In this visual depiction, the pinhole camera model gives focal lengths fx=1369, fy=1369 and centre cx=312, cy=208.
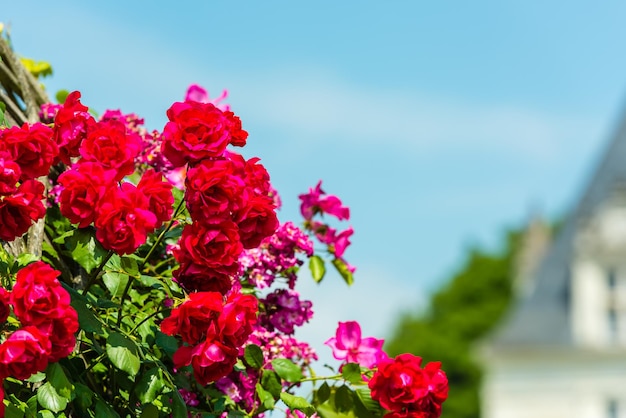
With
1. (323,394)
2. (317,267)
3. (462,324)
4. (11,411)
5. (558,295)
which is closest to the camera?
(11,411)

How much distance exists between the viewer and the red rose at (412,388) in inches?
118

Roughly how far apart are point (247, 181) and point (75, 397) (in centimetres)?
54

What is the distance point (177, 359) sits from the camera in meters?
2.71

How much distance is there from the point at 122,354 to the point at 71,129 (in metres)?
0.48

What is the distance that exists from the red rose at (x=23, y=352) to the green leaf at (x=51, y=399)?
6.6 inches

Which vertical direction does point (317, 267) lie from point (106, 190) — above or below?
above

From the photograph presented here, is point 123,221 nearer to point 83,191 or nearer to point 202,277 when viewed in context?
point 83,191

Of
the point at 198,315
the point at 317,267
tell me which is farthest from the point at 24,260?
the point at 317,267

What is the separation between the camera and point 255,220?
2725 millimetres

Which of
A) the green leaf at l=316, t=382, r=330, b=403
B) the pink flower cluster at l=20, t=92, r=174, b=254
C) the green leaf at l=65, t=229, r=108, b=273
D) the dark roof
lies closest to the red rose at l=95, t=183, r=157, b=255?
the pink flower cluster at l=20, t=92, r=174, b=254

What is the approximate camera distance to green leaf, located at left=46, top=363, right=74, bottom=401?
8.36ft

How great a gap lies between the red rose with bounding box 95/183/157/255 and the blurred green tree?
37.4 m

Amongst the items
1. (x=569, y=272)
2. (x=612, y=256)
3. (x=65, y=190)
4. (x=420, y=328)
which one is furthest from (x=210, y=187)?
(x=420, y=328)

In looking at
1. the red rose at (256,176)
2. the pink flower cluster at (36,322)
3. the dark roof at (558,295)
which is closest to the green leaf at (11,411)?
the pink flower cluster at (36,322)
